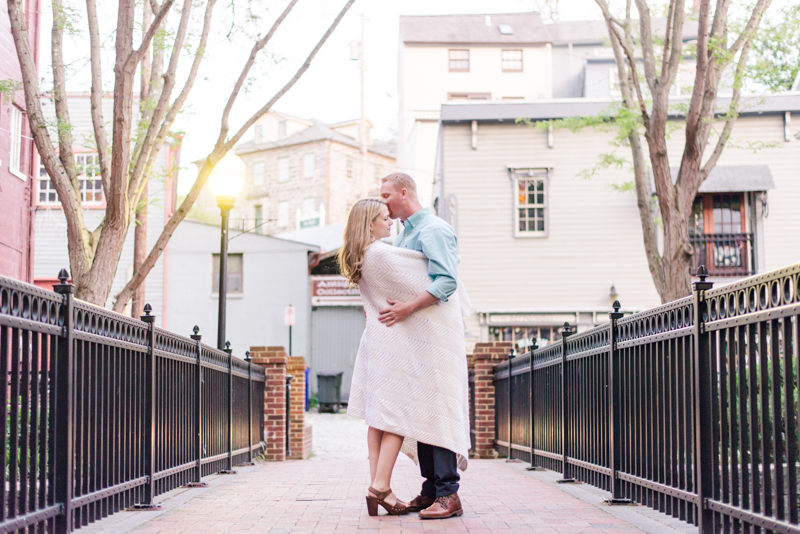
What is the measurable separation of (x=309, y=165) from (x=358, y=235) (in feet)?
159

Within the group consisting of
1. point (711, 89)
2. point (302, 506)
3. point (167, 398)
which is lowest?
point (302, 506)

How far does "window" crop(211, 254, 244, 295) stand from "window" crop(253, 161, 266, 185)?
86.0 ft

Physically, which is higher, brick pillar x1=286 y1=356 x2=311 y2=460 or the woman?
the woman

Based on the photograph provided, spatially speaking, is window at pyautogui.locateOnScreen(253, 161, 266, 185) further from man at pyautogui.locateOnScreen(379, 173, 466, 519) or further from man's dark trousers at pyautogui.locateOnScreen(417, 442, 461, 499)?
man's dark trousers at pyautogui.locateOnScreen(417, 442, 461, 499)

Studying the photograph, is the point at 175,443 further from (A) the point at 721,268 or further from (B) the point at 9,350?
(A) the point at 721,268

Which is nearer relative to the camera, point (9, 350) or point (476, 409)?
point (9, 350)

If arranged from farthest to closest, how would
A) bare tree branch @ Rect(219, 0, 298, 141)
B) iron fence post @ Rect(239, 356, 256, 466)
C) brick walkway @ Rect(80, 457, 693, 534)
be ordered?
iron fence post @ Rect(239, 356, 256, 466) → bare tree branch @ Rect(219, 0, 298, 141) → brick walkway @ Rect(80, 457, 693, 534)

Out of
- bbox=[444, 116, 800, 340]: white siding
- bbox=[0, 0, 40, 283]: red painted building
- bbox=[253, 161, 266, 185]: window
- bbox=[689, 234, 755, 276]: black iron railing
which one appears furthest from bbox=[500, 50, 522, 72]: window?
bbox=[0, 0, 40, 283]: red painted building

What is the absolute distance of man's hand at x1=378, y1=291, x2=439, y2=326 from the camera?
4.99 m

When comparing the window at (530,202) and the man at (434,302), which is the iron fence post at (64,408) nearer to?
the man at (434,302)


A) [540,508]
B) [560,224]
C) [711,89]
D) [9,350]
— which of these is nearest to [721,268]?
[560,224]

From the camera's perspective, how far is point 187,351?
22.0 ft

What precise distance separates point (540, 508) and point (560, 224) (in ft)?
59.1

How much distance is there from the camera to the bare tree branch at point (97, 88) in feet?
28.3
